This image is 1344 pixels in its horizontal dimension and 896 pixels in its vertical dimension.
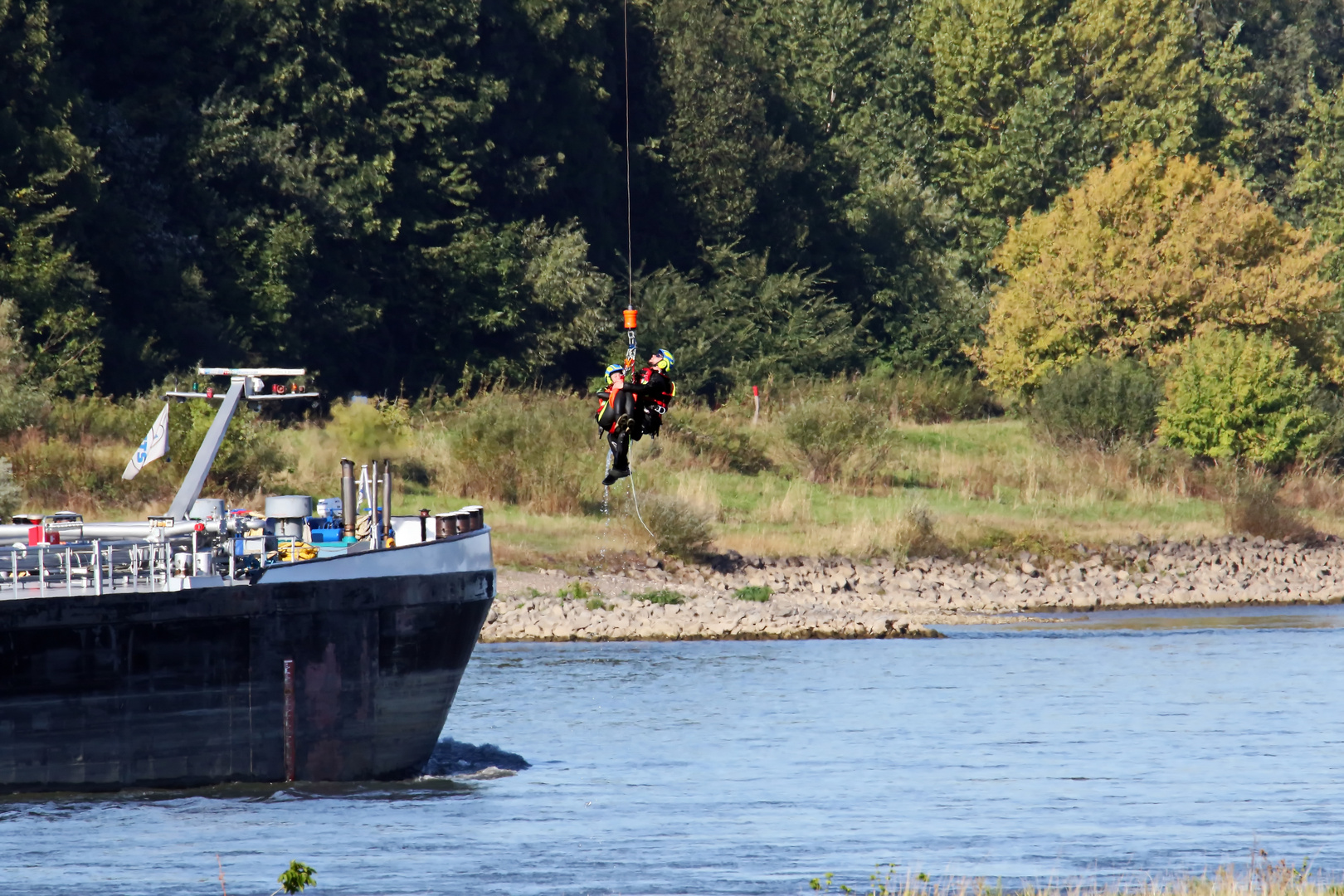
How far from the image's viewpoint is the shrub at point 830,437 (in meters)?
69.9

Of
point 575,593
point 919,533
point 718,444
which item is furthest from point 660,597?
point 718,444

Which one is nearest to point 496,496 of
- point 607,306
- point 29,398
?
point 29,398

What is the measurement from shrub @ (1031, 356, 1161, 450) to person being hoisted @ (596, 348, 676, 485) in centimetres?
5254

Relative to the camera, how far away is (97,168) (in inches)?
2753

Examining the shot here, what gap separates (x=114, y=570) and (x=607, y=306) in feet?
189

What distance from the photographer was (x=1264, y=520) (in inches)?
2682

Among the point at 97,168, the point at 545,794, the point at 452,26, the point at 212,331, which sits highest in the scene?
the point at 452,26

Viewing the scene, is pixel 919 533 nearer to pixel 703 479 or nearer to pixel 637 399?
pixel 703 479

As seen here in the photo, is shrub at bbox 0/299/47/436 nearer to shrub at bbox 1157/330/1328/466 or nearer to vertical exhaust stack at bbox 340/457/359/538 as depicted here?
vertical exhaust stack at bbox 340/457/359/538

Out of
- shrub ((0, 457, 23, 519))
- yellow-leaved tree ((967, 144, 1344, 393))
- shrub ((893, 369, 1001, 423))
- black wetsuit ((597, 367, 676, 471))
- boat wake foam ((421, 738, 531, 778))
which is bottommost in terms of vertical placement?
boat wake foam ((421, 738, 531, 778))

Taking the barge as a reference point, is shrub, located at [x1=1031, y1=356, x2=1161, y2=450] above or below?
above

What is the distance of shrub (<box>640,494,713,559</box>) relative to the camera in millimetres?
58031

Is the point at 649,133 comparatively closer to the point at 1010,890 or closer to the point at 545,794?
the point at 545,794

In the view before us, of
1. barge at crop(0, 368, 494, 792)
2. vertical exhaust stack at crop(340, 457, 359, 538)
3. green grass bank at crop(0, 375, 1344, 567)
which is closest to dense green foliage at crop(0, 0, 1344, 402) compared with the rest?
green grass bank at crop(0, 375, 1344, 567)
